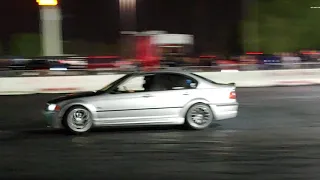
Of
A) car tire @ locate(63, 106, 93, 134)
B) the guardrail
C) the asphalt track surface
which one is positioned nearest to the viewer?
the asphalt track surface

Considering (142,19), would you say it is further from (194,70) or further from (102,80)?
(102,80)

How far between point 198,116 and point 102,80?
41.4ft

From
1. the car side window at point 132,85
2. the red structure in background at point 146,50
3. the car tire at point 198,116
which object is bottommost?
the car tire at point 198,116

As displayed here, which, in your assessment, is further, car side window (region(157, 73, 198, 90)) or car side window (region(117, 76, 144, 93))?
car side window (region(157, 73, 198, 90))

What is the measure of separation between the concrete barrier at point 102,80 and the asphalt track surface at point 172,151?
903cm

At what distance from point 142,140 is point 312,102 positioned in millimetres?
8404

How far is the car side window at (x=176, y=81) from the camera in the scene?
11.6 meters

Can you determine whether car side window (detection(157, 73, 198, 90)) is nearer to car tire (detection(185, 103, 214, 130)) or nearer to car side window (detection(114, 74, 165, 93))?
car side window (detection(114, 74, 165, 93))

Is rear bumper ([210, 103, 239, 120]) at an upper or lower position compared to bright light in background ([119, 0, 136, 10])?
lower

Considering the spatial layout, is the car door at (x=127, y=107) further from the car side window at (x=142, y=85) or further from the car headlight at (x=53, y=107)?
the car headlight at (x=53, y=107)

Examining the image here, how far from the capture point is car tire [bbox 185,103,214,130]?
11531 millimetres

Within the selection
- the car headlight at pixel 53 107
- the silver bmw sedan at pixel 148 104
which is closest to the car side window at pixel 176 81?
the silver bmw sedan at pixel 148 104

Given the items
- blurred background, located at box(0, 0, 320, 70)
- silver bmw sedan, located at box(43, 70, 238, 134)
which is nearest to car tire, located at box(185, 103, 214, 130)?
silver bmw sedan, located at box(43, 70, 238, 134)

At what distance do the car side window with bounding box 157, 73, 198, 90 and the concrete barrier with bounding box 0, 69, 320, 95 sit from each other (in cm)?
1184
